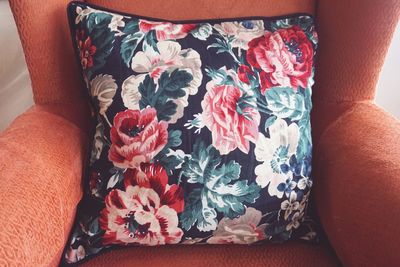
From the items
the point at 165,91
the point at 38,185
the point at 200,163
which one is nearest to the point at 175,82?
the point at 165,91

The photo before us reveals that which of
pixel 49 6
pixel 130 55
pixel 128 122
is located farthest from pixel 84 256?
pixel 49 6

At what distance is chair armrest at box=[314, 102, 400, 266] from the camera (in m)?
0.60

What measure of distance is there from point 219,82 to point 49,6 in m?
0.35

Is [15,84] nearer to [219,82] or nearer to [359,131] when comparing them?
[219,82]

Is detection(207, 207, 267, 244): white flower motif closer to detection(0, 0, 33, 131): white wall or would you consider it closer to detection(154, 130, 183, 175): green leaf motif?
detection(154, 130, 183, 175): green leaf motif

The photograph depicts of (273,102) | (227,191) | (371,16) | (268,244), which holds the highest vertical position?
(371,16)

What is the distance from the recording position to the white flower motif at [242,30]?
2.51ft

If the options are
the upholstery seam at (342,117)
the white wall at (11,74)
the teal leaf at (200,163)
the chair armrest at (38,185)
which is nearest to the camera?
the chair armrest at (38,185)

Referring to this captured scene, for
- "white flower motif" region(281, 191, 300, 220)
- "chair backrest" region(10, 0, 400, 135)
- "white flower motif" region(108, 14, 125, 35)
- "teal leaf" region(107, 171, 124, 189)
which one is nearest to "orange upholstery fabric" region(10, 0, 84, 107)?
"chair backrest" region(10, 0, 400, 135)

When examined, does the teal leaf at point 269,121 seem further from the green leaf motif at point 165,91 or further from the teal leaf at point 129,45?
the teal leaf at point 129,45

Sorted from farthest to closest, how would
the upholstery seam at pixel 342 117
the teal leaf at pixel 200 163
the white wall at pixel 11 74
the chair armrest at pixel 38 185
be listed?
the white wall at pixel 11 74
the upholstery seam at pixel 342 117
the teal leaf at pixel 200 163
the chair armrest at pixel 38 185

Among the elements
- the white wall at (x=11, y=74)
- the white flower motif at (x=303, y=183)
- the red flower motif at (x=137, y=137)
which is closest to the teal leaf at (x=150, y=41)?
the red flower motif at (x=137, y=137)

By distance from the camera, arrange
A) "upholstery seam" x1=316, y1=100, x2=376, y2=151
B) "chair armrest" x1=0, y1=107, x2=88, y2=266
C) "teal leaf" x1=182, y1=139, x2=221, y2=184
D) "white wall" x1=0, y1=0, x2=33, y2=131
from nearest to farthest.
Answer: "chair armrest" x1=0, y1=107, x2=88, y2=266, "teal leaf" x1=182, y1=139, x2=221, y2=184, "upholstery seam" x1=316, y1=100, x2=376, y2=151, "white wall" x1=0, y1=0, x2=33, y2=131

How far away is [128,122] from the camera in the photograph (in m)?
0.70
